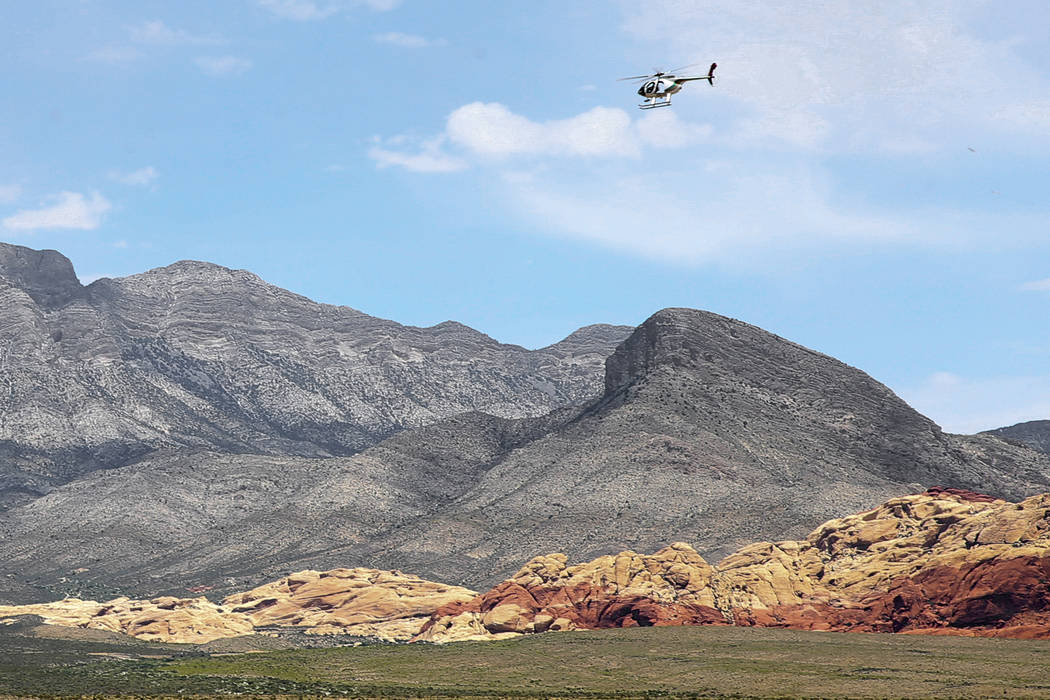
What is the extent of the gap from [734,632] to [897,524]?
34.0 metres

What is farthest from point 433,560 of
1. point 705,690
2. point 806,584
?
point 705,690

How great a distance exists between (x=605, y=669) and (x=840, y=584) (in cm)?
3763

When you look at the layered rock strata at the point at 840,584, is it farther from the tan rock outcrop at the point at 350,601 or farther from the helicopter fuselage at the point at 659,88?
the helicopter fuselage at the point at 659,88

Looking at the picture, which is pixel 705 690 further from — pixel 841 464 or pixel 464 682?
pixel 841 464

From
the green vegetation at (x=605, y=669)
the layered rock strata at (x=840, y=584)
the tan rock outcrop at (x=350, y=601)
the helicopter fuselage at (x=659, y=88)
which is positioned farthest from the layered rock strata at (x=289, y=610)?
the helicopter fuselage at (x=659, y=88)

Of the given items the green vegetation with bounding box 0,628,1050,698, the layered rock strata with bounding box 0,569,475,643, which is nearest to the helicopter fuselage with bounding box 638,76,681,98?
the green vegetation with bounding box 0,628,1050,698

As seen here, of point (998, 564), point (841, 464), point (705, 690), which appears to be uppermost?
point (841, 464)

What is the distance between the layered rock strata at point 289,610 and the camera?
14462cm

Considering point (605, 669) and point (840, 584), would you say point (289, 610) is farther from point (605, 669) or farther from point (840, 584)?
point (840, 584)

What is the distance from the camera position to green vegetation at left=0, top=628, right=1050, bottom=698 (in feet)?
295

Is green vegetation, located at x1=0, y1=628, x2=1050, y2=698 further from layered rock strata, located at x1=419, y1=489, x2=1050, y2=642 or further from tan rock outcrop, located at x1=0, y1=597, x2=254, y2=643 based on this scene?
tan rock outcrop, located at x1=0, y1=597, x2=254, y2=643

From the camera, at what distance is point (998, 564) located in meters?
117

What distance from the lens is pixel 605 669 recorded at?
103312mm

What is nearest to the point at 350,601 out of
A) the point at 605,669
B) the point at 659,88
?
the point at 605,669
